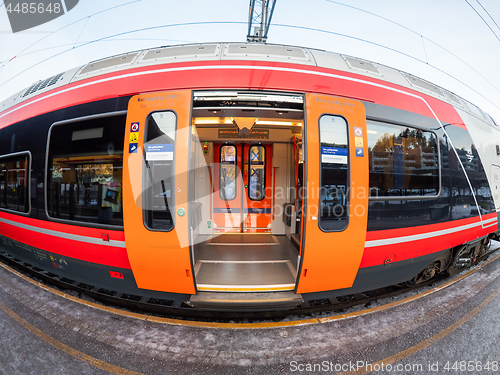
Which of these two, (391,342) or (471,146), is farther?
(471,146)

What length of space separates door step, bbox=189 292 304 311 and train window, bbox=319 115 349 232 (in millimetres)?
1026

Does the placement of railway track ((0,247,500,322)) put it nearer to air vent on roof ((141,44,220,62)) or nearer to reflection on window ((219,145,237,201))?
reflection on window ((219,145,237,201))

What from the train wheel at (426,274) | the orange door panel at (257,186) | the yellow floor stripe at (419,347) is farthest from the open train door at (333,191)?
the orange door panel at (257,186)

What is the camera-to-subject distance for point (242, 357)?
2168mm

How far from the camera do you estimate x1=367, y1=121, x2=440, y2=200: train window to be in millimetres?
2650

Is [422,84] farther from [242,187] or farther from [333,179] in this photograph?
[242,187]

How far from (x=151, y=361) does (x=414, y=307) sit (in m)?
3.62

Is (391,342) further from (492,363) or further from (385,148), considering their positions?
(385,148)

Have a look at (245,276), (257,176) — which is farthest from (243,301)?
(257,176)

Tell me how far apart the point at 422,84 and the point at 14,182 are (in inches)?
283

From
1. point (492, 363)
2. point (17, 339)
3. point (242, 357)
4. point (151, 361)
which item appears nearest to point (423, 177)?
point (492, 363)

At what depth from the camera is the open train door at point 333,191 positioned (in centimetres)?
246

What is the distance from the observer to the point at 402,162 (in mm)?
2766

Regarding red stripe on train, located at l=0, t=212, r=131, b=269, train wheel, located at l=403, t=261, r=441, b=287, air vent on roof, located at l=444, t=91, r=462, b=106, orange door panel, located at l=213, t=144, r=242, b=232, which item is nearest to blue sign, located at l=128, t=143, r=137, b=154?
red stripe on train, located at l=0, t=212, r=131, b=269
